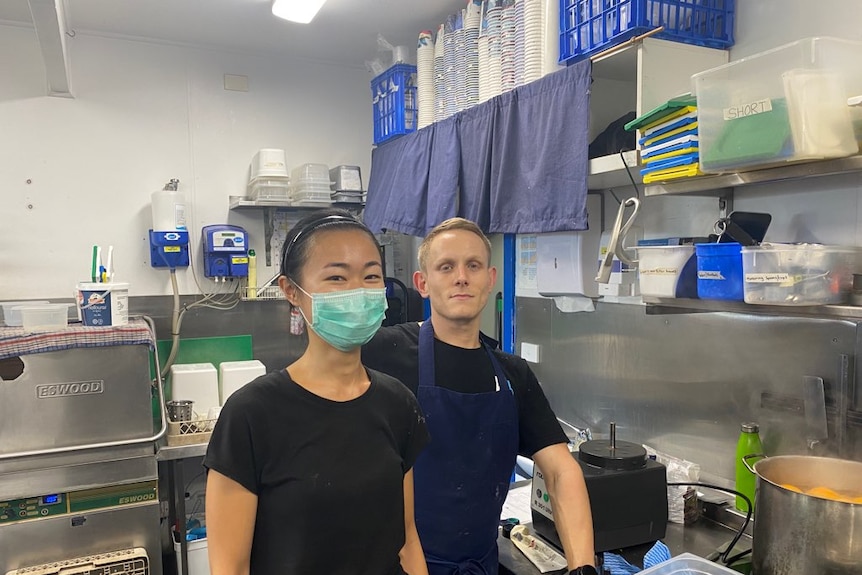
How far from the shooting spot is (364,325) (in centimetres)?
123

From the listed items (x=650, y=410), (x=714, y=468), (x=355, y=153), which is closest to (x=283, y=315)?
(x=355, y=153)

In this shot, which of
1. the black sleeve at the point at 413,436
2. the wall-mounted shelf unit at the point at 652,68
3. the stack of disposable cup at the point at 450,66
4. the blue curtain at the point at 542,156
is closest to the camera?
the black sleeve at the point at 413,436

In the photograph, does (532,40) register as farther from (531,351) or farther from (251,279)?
(251,279)

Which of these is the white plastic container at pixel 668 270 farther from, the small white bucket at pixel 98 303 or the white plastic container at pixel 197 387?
the white plastic container at pixel 197 387

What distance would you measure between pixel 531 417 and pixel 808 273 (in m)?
0.75

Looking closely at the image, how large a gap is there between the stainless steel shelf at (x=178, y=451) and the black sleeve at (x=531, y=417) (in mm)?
1577

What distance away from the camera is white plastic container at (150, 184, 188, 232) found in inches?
129

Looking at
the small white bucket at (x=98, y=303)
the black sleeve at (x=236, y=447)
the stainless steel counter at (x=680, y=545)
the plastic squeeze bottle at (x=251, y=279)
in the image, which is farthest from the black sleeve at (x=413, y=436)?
the plastic squeeze bottle at (x=251, y=279)

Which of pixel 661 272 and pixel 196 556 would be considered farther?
pixel 196 556

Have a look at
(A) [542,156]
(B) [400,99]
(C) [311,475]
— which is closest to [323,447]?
(C) [311,475]

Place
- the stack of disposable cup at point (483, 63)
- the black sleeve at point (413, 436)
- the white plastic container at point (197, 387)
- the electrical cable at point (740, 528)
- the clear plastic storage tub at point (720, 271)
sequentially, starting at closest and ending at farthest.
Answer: the black sleeve at point (413, 436) < the clear plastic storage tub at point (720, 271) < the electrical cable at point (740, 528) < the stack of disposable cup at point (483, 63) < the white plastic container at point (197, 387)

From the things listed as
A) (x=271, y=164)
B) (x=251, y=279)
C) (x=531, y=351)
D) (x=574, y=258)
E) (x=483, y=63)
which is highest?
(x=483, y=63)

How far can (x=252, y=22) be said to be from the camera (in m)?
3.16

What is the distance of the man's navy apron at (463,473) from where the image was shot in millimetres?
1561
